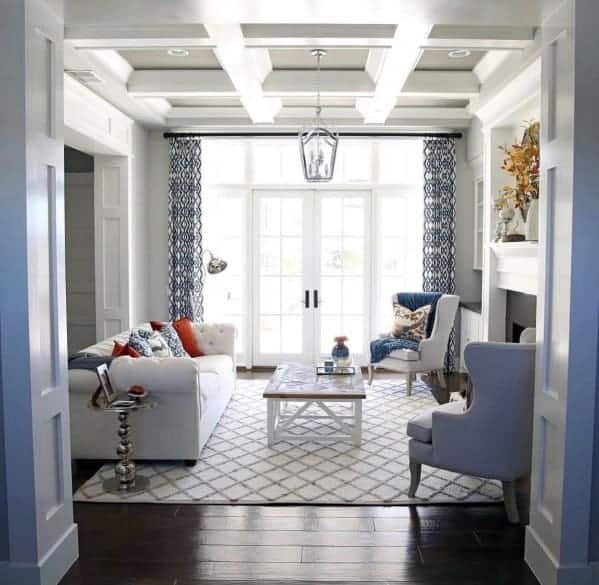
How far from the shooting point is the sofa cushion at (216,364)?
5648mm

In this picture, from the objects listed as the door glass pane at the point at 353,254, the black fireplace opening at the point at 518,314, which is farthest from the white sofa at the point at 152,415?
the door glass pane at the point at 353,254

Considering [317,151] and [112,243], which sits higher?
[317,151]

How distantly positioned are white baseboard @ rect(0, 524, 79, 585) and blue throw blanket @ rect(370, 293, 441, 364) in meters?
4.21

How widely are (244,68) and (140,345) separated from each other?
91.4 inches

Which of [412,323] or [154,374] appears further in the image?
[412,323]

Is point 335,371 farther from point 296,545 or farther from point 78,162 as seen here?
point 78,162

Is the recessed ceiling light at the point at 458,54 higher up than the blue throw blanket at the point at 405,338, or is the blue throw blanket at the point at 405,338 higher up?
the recessed ceiling light at the point at 458,54

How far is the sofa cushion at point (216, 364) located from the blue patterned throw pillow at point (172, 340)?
20cm

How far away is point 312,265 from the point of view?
7941 mm

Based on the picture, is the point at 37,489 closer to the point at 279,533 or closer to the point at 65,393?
the point at 65,393

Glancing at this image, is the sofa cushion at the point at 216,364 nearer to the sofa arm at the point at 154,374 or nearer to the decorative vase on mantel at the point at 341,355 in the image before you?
the decorative vase on mantel at the point at 341,355

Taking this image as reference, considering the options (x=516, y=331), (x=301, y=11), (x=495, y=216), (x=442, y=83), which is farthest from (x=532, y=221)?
(x=301, y=11)

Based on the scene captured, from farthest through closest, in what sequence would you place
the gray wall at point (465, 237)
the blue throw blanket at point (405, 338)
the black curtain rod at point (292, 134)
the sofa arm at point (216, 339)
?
1. the gray wall at point (465, 237)
2. the black curtain rod at point (292, 134)
3. the blue throw blanket at point (405, 338)
4. the sofa arm at point (216, 339)

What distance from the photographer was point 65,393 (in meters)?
3.10
